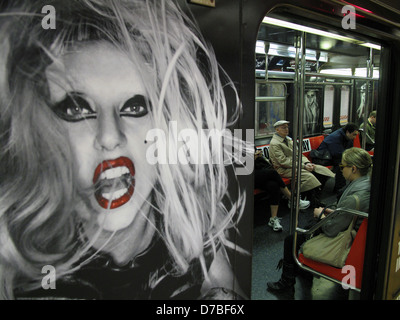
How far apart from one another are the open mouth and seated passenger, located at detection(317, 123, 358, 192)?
5568 millimetres

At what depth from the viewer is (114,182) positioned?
1038mm

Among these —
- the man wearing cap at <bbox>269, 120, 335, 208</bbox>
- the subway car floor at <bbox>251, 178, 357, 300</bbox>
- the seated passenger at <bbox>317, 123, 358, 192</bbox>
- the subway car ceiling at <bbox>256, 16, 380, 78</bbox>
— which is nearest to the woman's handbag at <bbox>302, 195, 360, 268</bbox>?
the subway car floor at <bbox>251, 178, 357, 300</bbox>

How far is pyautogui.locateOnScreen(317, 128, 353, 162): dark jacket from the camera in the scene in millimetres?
6004

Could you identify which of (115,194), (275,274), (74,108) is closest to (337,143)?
(275,274)

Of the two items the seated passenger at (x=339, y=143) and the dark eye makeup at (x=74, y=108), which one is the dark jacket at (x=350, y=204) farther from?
the seated passenger at (x=339, y=143)

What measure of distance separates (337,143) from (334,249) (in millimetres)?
3804

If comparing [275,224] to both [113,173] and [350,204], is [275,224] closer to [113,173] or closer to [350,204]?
[350,204]

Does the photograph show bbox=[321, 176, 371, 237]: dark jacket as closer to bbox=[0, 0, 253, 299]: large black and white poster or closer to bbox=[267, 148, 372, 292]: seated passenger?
bbox=[267, 148, 372, 292]: seated passenger

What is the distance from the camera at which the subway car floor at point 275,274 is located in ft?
10.1

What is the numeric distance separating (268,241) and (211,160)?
10.8ft

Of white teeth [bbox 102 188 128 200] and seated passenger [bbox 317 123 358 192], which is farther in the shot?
seated passenger [bbox 317 123 358 192]

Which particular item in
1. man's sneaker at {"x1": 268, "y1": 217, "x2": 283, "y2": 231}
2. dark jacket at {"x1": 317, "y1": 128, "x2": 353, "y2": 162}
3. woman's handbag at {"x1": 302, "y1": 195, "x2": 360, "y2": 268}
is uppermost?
dark jacket at {"x1": 317, "y1": 128, "x2": 353, "y2": 162}
